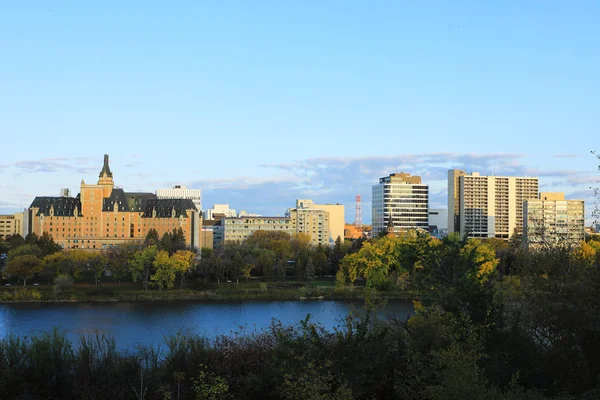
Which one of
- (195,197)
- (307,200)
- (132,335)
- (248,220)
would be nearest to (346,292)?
(132,335)

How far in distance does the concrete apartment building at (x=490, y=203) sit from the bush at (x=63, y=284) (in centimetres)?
7713

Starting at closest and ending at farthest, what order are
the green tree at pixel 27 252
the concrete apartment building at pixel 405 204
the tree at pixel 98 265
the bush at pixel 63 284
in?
the bush at pixel 63 284, the tree at pixel 98 265, the green tree at pixel 27 252, the concrete apartment building at pixel 405 204

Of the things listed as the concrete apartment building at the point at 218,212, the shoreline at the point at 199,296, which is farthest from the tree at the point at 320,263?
the concrete apartment building at the point at 218,212

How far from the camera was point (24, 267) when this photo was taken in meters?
51.3

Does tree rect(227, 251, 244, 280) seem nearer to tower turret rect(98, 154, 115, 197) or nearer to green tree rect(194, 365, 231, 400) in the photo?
green tree rect(194, 365, 231, 400)

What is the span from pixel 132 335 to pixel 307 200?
320ft

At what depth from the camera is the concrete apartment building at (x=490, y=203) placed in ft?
376

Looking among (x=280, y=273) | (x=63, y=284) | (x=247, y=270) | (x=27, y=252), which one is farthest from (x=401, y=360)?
(x=27, y=252)

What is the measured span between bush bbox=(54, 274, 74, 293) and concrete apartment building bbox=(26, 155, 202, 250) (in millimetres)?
42927

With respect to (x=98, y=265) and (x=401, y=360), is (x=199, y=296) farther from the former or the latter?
(x=401, y=360)

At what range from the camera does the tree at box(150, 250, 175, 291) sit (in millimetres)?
51656

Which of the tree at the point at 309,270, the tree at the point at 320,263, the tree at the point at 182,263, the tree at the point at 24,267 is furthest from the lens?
the tree at the point at 320,263

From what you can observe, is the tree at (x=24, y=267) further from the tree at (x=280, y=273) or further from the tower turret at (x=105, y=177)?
the tower turret at (x=105, y=177)

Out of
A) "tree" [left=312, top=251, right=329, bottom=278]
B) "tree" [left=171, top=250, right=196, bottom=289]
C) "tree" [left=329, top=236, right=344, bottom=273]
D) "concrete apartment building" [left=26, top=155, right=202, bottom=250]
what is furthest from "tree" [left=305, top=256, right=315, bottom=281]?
"concrete apartment building" [left=26, top=155, right=202, bottom=250]
